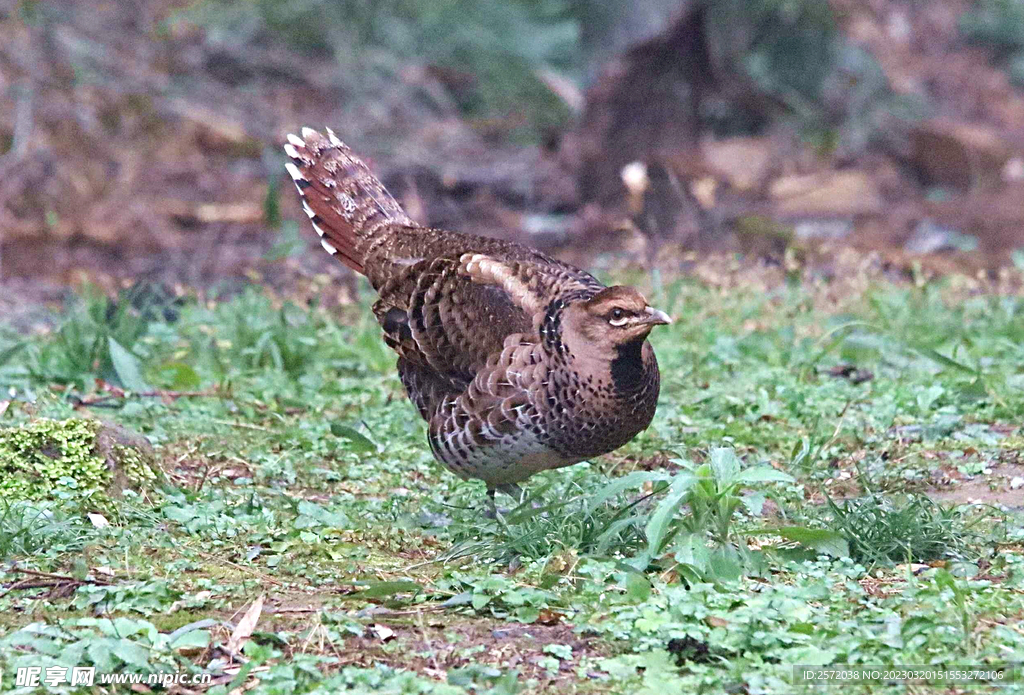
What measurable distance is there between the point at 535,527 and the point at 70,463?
5.52 ft

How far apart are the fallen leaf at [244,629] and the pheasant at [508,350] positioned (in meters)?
1.16

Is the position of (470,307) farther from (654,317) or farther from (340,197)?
(340,197)

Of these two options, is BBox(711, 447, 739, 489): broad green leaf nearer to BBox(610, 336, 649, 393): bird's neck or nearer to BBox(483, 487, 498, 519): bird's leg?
BBox(610, 336, 649, 393): bird's neck

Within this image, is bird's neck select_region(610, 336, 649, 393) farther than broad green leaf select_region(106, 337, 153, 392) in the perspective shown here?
No

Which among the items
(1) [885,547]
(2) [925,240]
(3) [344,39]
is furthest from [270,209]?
(1) [885,547]

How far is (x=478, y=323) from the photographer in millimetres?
4855

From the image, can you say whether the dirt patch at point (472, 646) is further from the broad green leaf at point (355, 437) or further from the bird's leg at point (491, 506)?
the broad green leaf at point (355, 437)

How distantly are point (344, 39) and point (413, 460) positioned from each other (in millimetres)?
7896

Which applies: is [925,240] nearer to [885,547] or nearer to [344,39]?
[344,39]

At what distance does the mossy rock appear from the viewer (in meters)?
4.67

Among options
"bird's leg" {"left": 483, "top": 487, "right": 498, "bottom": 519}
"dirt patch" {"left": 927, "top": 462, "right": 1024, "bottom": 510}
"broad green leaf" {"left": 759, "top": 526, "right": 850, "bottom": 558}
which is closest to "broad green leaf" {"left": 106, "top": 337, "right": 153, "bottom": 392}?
"bird's leg" {"left": 483, "top": 487, "right": 498, "bottom": 519}

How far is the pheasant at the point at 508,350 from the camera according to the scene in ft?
14.8

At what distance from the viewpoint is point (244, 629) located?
12.0ft

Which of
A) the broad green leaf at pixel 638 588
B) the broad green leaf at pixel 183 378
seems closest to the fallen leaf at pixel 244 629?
the broad green leaf at pixel 638 588
